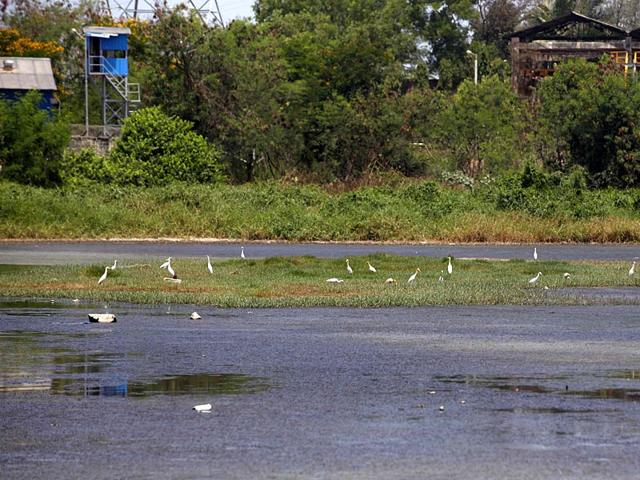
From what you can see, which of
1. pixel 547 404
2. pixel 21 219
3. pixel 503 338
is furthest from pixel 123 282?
pixel 21 219

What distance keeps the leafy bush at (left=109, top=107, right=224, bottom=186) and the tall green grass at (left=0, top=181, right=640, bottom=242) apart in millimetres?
4907

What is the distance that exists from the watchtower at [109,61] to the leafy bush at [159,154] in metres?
17.3

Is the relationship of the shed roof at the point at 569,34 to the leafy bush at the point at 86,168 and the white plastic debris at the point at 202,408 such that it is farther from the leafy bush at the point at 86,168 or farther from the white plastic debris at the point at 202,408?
the white plastic debris at the point at 202,408

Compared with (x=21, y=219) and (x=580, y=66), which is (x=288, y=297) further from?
(x=580, y=66)

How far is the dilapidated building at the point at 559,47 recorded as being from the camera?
261ft

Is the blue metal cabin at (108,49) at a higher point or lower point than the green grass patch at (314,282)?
higher

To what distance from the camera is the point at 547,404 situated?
1326 centimetres

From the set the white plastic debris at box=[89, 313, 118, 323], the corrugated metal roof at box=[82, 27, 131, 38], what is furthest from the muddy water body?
the corrugated metal roof at box=[82, 27, 131, 38]

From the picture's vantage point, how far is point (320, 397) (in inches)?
545

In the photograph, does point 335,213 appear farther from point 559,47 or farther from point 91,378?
point 91,378

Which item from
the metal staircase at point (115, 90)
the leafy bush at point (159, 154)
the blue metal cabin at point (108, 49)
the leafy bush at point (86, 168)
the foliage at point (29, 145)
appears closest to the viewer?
the foliage at point (29, 145)

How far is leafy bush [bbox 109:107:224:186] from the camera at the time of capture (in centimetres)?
5781

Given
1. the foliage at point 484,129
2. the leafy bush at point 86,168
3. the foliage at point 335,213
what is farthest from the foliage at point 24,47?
the foliage at point 335,213

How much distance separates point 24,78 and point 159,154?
1889cm
